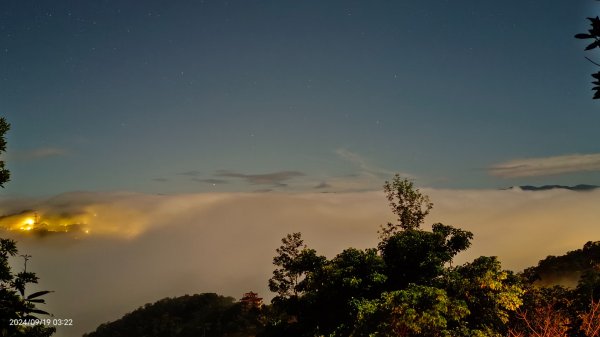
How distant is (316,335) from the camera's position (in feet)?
61.3

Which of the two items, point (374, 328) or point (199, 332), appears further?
point (199, 332)

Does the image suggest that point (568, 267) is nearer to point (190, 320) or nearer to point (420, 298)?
point (420, 298)

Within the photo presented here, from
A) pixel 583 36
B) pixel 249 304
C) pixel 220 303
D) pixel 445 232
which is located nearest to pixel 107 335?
pixel 220 303

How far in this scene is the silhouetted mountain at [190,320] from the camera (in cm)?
6481

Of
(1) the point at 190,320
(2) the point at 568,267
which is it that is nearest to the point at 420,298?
(2) the point at 568,267

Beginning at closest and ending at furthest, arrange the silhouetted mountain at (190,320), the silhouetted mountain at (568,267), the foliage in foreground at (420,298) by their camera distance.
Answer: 1. the foliage in foreground at (420,298)
2. the silhouetted mountain at (568,267)
3. the silhouetted mountain at (190,320)

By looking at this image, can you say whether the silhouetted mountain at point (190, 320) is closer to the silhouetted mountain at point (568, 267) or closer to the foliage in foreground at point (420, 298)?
the foliage in foreground at point (420, 298)

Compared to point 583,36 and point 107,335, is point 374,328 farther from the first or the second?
point 107,335

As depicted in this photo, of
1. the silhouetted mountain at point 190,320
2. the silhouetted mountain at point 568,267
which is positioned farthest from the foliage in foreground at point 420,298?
the silhouetted mountain at point 190,320

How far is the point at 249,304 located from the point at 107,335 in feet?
151

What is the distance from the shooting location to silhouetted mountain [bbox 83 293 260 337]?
64.8 meters

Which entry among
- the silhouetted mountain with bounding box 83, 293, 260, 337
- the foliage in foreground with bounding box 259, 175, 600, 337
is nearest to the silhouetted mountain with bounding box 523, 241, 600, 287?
the foliage in foreground with bounding box 259, 175, 600, 337

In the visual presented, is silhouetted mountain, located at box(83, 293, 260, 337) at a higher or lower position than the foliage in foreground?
lower

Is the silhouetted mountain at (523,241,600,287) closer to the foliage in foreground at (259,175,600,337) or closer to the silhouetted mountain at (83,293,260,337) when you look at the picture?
the foliage in foreground at (259,175,600,337)
